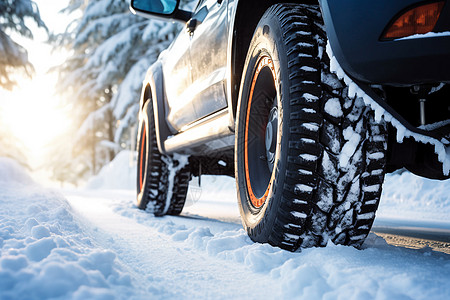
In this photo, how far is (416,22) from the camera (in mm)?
1312

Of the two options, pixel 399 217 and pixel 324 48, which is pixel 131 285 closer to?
pixel 324 48

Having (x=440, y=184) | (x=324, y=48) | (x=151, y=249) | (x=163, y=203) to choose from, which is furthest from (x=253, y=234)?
(x=440, y=184)

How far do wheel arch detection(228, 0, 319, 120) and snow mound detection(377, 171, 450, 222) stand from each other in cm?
283

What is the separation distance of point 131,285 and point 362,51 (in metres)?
1.10

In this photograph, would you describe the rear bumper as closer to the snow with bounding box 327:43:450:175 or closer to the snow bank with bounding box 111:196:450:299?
the snow with bounding box 327:43:450:175

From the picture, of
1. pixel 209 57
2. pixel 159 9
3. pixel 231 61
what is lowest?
pixel 231 61

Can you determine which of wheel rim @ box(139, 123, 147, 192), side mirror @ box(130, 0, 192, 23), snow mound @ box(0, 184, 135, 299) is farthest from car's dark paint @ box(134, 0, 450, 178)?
snow mound @ box(0, 184, 135, 299)

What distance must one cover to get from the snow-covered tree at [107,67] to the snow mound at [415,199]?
9.46 meters

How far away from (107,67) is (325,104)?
48.4ft

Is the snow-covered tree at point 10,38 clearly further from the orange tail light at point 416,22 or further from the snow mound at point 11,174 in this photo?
the orange tail light at point 416,22

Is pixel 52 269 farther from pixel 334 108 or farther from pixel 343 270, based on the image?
pixel 334 108

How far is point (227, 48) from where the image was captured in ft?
7.68

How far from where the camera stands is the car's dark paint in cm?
133

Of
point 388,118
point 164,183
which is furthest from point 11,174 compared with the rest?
point 388,118
